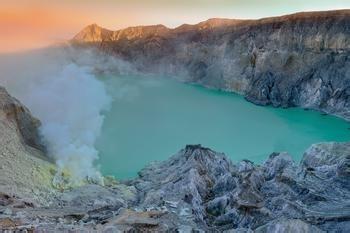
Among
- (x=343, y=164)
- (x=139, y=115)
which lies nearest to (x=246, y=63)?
(x=139, y=115)

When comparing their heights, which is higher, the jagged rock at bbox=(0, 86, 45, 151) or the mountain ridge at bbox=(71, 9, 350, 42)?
the mountain ridge at bbox=(71, 9, 350, 42)

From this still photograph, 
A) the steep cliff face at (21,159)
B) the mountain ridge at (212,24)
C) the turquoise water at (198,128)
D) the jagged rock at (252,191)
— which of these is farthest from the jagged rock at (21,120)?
the mountain ridge at (212,24)

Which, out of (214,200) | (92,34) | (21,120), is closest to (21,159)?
(21,120)

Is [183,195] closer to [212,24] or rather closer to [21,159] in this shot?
[21,159]

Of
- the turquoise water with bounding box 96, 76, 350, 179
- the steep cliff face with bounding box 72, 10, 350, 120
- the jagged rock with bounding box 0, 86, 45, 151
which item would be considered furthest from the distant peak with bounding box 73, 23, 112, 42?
the jagged rock with bounding box 0, 86, 45, 151

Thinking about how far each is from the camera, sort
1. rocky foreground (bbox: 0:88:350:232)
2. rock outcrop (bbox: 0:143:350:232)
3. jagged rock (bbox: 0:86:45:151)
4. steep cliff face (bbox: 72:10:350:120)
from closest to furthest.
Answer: rock outcrop (bbox: 0:143:350:232)
rocky foreground (bbox: 0:88:350:232)
jagged rock (bbox: 0:86:45:151)
steep cliff face (bbox: 72:10:350:120)

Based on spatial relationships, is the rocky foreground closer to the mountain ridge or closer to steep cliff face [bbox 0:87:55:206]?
steep cliff face [bbox 0:87:55:206]
